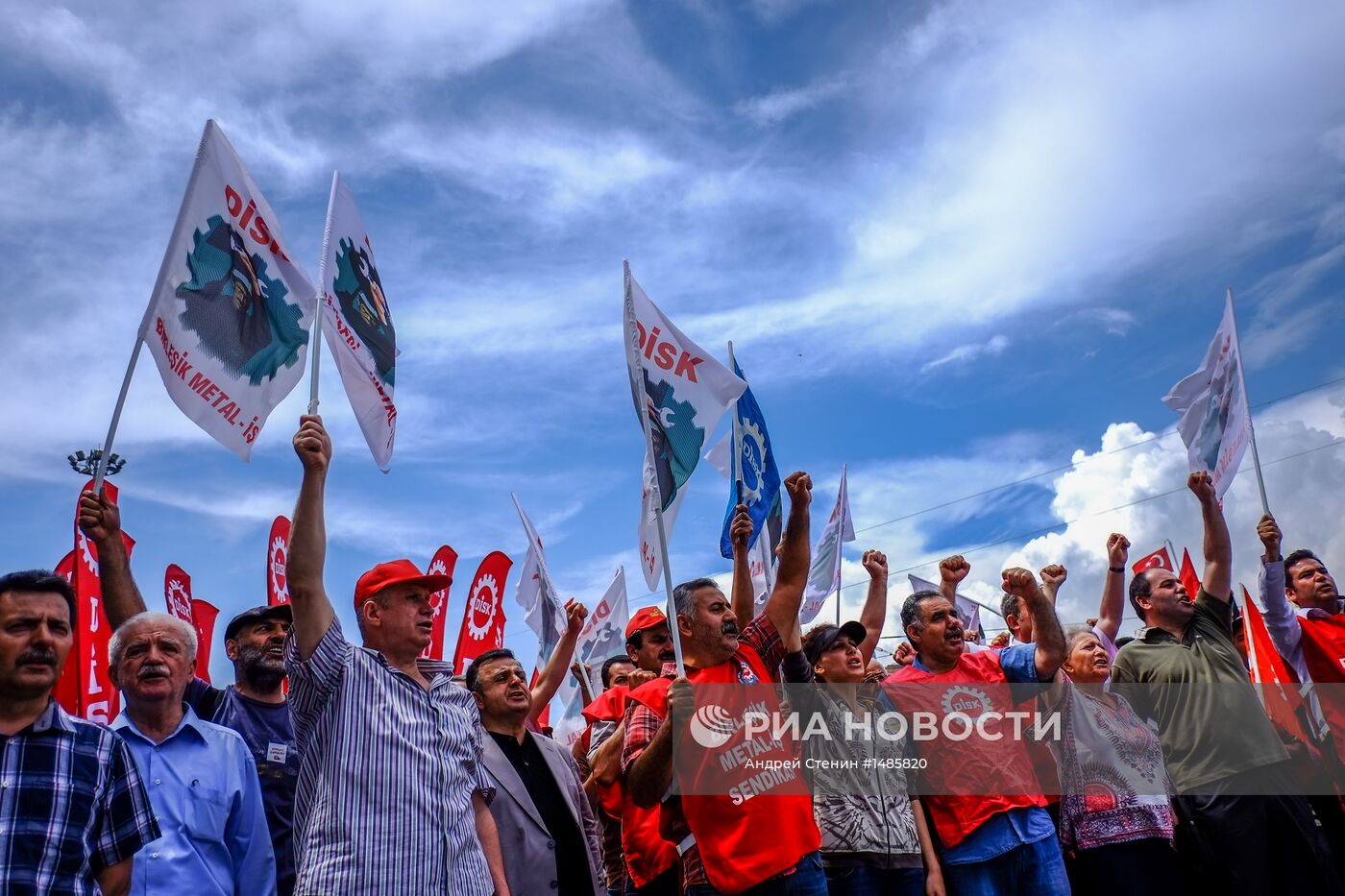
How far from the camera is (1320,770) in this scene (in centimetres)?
644

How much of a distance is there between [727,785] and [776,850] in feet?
1.10

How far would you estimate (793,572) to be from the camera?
5191mm

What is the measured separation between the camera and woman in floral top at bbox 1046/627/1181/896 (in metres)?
5.88

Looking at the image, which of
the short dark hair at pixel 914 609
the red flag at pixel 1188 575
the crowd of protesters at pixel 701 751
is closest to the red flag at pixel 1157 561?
the red flag at pixel 1188 575

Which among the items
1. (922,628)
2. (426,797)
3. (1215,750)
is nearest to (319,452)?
(426,797)

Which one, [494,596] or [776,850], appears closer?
A: [776,850]

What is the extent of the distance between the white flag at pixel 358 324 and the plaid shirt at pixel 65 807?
2.18m

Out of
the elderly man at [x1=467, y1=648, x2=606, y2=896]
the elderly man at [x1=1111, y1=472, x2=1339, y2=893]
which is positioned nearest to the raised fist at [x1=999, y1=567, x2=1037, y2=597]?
the elderly man at [x1=1111, y1=472, x2=1339, y2=893]

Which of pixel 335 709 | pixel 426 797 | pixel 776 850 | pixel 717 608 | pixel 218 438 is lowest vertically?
pixel 776 850

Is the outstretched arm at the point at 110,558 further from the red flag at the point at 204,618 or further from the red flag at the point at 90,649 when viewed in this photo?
the red flag at the point at 204,618

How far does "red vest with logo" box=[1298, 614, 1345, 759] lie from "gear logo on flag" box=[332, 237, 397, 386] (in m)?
5.65

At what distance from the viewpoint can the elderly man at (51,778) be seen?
9.76ft

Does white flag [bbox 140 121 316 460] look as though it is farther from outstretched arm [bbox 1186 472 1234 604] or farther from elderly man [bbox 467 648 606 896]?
outstretched arm [bbox 1186 472 1234 604]

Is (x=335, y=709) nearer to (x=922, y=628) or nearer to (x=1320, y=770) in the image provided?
(x=922, y=628)
